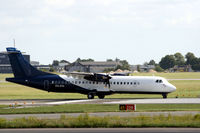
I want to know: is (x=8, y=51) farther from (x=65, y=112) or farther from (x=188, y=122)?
(x=188, y=122)

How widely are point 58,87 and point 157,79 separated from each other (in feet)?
41.0

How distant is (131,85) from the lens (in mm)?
47438

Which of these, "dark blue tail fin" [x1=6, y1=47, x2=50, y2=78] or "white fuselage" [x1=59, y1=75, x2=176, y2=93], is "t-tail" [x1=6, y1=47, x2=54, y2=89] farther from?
"white fuselage" [x1=59, y1=75, x2=176, y2=93]

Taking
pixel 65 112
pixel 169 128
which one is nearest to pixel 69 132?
pixel 169 128

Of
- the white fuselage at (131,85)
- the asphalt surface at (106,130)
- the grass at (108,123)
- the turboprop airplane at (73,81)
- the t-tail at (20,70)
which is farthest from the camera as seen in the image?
the t-tail at (20,70)

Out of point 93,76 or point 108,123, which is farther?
point 93,76

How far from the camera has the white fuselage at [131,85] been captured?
4703cm

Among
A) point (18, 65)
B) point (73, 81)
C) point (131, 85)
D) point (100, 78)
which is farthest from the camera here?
point (73, 81)

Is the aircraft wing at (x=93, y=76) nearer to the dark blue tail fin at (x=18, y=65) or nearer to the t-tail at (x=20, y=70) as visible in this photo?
the t-tail at (x=20, y=70)

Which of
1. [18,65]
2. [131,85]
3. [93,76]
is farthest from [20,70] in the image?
[131,85]

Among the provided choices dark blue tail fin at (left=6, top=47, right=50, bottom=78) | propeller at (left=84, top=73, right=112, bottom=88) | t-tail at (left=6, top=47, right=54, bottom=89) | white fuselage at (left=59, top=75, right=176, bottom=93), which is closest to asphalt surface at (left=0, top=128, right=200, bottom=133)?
white fuselage at (left=59, top=75, right=176, bottom=93)

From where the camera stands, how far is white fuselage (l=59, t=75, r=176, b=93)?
154ft

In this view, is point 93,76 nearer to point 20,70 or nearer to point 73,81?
point 73,81

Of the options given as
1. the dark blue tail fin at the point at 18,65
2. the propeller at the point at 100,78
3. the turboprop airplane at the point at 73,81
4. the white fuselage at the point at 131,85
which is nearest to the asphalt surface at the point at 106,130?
the white fuselage at the point at 131,85
